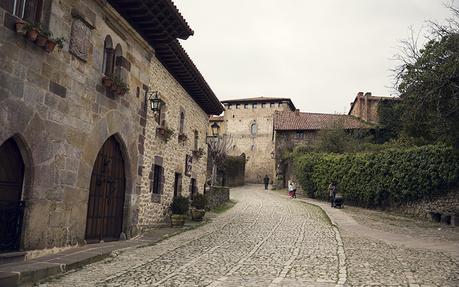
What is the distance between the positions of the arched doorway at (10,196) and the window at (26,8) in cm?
208

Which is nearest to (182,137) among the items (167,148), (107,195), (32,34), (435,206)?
(167,148)

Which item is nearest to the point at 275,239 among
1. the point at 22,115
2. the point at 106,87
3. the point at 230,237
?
the point at 230,237

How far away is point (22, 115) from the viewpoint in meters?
6.57

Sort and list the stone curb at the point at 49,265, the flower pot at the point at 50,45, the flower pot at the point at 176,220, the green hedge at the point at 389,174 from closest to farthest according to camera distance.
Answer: the stone curb at the point at 49,265
the flower pot at the point at 50,45
the flower pot at the point at 176,220
the green hedge at the point at 389,174

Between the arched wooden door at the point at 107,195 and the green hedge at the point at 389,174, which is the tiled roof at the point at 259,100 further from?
the arched wooden door at the point at 107,195

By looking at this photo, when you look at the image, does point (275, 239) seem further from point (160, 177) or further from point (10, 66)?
point (10, 66)

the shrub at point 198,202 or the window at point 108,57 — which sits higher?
the window at point 108,57

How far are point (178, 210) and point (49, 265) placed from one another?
7.89 metres

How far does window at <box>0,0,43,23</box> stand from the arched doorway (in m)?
2.08

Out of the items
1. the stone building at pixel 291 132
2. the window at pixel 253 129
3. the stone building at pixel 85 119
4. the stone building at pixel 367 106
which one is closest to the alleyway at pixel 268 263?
the stone building at pixel 85 119

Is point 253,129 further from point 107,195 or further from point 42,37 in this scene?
point 42,37

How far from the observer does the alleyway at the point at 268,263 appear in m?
6.50

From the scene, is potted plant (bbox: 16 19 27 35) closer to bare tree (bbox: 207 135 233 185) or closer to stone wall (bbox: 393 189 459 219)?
stone wall (bbox: 393 189 459 219)

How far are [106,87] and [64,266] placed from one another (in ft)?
14.1
